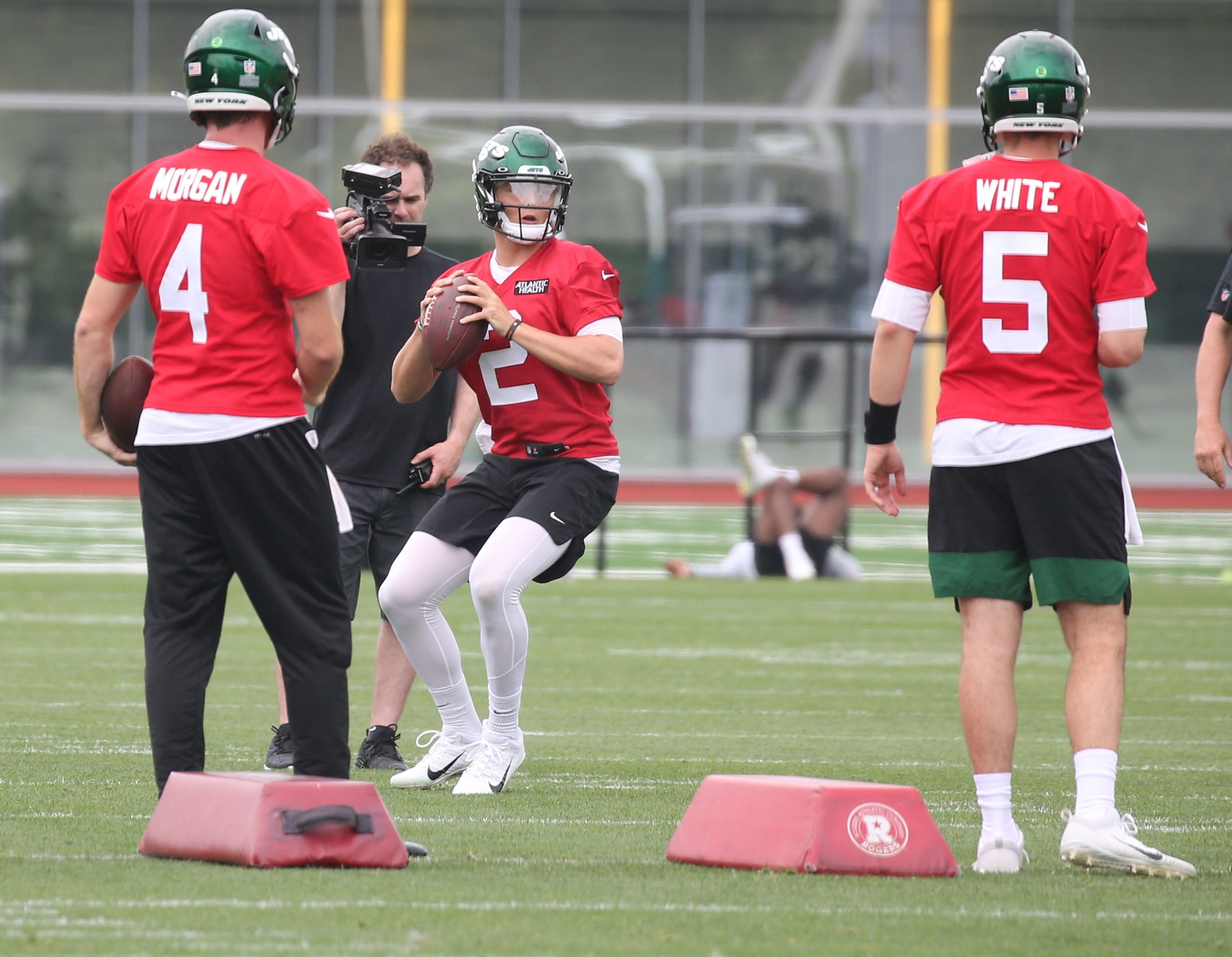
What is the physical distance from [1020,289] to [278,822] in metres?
2.16

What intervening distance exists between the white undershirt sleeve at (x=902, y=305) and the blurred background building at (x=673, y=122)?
866 inches

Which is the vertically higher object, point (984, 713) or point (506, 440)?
point (506, 440)

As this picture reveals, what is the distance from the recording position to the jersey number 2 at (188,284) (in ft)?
15.0

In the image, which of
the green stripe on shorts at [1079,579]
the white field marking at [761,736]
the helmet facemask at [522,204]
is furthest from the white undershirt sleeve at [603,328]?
the white field marking at [761,736]

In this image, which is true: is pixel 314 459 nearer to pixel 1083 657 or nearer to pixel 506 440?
pixel 506 440

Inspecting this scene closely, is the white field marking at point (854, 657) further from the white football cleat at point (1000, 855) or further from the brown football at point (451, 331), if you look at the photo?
the white football cleat at point (1000, 855)

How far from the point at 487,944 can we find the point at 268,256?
5.63 feet

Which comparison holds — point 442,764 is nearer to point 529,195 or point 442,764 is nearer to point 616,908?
point 529,195

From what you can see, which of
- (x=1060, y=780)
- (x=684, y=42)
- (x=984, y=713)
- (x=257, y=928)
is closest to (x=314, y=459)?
(x=257, y=928)

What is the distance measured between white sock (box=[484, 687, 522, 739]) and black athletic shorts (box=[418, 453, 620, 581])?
15.3 inches

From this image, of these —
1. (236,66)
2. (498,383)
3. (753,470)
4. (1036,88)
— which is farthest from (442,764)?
(753,470)

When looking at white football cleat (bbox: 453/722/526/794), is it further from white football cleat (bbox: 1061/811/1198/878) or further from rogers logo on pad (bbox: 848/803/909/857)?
white football cleat (bbox: 1061/811/1198/878)

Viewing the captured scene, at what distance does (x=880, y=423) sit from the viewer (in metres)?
4.82

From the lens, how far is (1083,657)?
15.5ft
